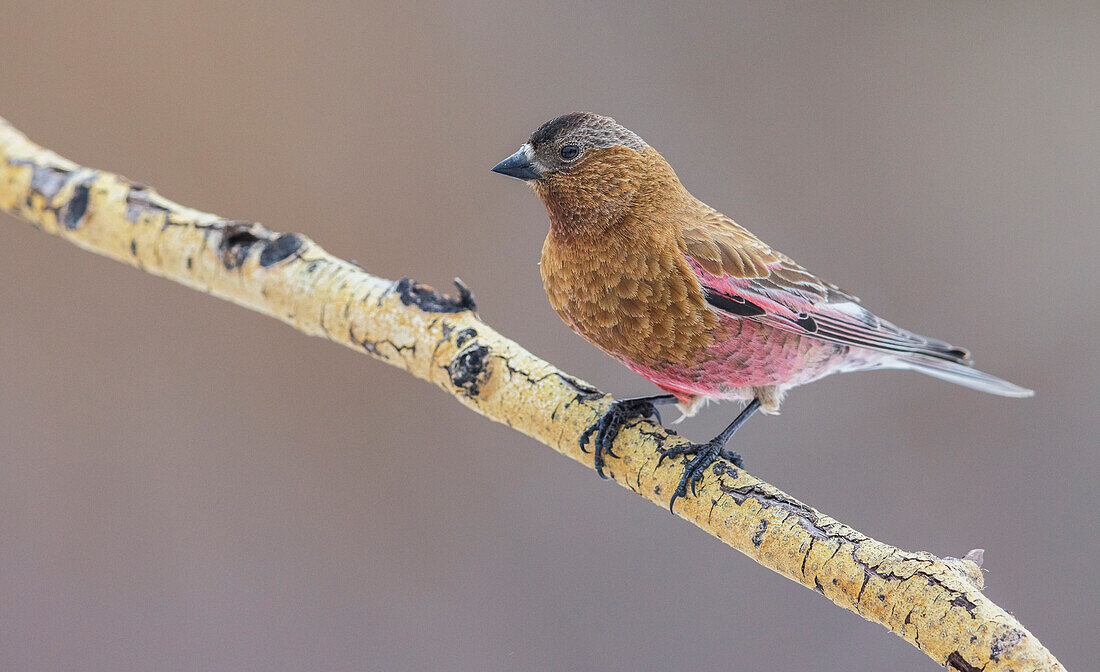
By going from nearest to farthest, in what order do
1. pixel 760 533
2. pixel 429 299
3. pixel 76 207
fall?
1. pixel 760 533
2. pixel 429 299
3. pixel 76 207

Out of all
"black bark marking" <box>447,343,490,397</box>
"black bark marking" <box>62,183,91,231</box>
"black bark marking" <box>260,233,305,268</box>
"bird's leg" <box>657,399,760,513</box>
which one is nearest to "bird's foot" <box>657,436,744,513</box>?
"bird's leg" <box>657,399,760,513</box>

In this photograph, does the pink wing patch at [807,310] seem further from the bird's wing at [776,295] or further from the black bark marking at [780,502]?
the black bark marking at [780,502]

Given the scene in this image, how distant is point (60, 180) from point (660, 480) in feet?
→ 4.39

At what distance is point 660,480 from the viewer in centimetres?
127

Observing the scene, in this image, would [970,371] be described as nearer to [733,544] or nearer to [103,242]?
[733,544]

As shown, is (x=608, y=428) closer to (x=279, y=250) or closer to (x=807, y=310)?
(x=807, y=310)

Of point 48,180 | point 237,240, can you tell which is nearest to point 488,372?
point 237,240

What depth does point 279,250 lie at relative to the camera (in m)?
1.58

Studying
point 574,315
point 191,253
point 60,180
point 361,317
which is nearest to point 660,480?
point 574,315

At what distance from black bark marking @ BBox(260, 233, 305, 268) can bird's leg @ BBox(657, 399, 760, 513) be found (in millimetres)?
754

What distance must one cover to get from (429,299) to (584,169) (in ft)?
1.17

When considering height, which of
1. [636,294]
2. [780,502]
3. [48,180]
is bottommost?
[780,502]

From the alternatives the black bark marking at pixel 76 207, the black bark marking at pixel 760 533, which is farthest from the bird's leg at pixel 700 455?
the black bark marking at pixel 76 207

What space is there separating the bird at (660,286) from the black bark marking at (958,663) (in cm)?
38
